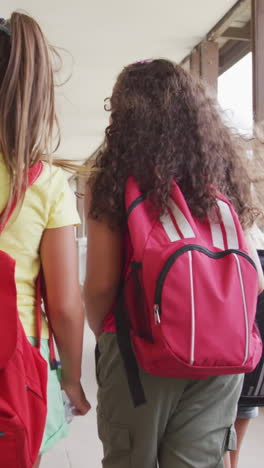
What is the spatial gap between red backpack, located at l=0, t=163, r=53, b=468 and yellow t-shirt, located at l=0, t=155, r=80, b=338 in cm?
10

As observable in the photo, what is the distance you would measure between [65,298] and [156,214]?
0.98 ft

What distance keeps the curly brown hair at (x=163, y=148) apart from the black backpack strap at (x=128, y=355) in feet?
0.76

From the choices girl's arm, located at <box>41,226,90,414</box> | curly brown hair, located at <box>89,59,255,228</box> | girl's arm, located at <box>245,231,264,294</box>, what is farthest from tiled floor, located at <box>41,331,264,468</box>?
curly brown hair, located at <box>89,59,255,228</box>

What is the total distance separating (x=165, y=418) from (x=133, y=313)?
265mm

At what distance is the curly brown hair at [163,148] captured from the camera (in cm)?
127

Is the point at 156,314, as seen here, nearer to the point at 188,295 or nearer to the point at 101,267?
the point at 188,295

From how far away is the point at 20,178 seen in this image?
104 centimetres

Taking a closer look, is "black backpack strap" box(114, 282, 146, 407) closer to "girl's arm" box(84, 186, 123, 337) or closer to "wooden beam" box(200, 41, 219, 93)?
"girl's arm" box(84, 186, 123, 337)

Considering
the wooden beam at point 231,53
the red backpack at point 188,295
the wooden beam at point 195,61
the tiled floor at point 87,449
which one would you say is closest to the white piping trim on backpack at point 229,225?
the red backpack at point 188,295

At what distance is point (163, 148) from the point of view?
1.29m

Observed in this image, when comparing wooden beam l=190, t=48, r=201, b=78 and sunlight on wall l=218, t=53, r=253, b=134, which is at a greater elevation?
wooden beam l=190, t=48, r=201, b=78

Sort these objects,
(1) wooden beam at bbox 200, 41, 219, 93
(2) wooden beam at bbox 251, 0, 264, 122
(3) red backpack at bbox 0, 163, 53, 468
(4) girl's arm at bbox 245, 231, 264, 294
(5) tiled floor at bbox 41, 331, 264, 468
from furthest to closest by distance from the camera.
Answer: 1. (1) wooden beam at bbox 200, 41, 219, 93
2. (2) wooden beam at bbox 251, 0, 264, 122
3. (5) tiled floor at bbox 41, 331, 264, 468
4. (4) girl's arm at bbox 245, 231, 264, 294
5. (3) red backpack at bbox 0, 163, 53, 468

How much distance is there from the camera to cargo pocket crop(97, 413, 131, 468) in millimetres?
1254

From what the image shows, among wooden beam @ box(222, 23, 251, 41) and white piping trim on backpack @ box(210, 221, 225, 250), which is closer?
white piping trim on backpack @ box(210, 221, 225, 250)
